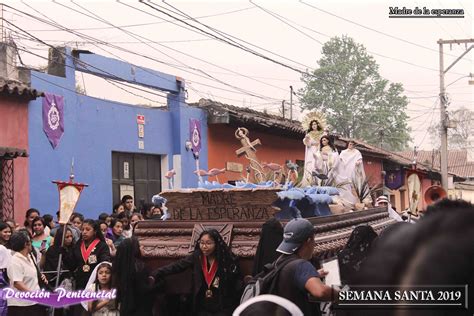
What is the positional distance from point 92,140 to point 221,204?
793 centimetres

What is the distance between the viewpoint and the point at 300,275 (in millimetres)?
4316

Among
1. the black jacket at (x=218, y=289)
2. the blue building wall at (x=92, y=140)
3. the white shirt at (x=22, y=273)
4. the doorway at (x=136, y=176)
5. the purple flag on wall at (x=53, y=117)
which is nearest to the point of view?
the black jacket at (x=218, y=289)

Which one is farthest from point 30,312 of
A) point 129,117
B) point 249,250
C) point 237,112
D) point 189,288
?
point 237,112

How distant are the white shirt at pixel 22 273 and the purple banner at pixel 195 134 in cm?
1046

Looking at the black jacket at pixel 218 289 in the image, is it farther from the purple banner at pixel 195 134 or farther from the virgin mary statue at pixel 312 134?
the purple banner at pixel 195 134

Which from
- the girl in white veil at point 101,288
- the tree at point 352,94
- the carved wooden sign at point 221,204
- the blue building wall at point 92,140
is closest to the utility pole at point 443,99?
the tree at point 352,94

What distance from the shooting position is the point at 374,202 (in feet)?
38.0

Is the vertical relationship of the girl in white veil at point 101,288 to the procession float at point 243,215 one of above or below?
below

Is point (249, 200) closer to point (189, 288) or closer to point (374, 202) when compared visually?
point (189, 288)

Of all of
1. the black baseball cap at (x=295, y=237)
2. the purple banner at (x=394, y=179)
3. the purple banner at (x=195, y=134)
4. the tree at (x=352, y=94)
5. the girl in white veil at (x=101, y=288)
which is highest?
the tree at (x=352, y=94)

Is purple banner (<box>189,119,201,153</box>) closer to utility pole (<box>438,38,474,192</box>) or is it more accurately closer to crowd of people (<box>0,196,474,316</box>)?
crowd of people (<box>0,196,474,316</box>)

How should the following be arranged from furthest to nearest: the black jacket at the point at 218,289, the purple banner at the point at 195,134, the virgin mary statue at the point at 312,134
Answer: the purple banner at the point at 195,134
the virgin mary statue at the point at 312,134
the black jacket at the point at 218,289

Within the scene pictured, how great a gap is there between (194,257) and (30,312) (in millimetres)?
2062

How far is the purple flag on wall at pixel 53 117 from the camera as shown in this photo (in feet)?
44.5
